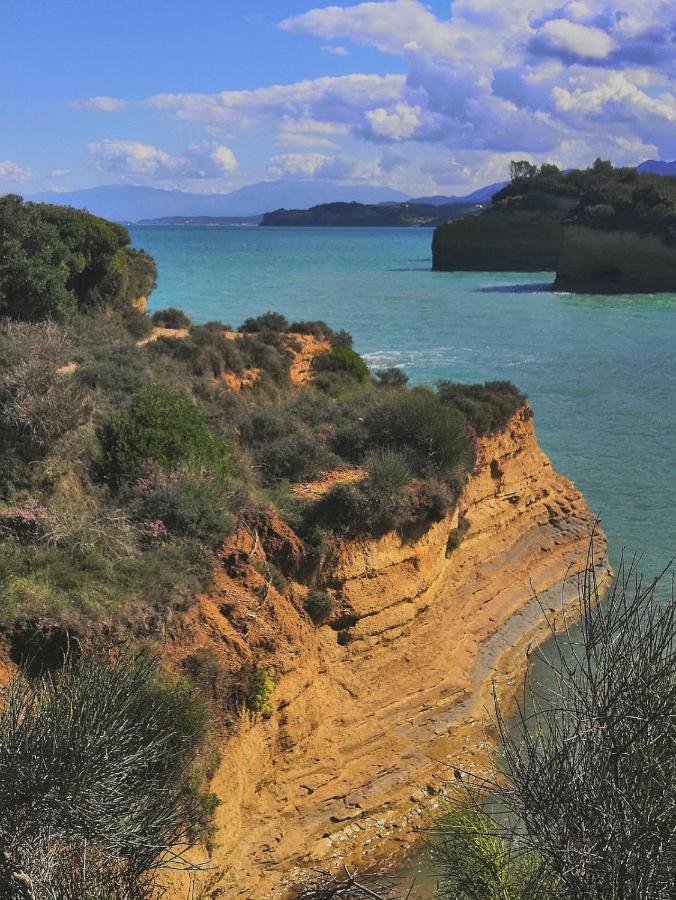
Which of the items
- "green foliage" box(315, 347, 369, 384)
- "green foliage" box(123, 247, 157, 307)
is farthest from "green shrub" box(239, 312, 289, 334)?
"green foliage" box(123, 247, 157, 307)

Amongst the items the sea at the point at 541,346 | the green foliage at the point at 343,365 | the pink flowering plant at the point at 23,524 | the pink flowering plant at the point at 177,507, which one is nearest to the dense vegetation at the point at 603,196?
the sea at the point at 541,346

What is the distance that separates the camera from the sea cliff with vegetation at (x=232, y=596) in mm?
7969

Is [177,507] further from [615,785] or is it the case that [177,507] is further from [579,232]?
[579,232]

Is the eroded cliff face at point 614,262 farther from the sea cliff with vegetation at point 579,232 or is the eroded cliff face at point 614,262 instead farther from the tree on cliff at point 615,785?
the tree on cliff at point 615,785

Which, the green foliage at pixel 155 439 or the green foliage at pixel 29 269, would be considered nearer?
the green foliage at pixel 155 439

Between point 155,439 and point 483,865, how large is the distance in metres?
8.40

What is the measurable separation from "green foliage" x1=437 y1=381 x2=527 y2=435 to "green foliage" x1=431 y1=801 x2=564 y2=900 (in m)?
11.4

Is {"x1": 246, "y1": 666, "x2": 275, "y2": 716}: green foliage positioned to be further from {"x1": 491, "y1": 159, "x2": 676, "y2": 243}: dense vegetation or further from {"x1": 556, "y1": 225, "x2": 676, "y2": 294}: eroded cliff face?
{"x1": 491, "y1": 159, "x2": 676, "y2": 243}: dense vegetation

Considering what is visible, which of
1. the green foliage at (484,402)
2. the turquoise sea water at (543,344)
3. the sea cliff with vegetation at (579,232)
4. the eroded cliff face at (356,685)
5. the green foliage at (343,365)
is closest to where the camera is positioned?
the eroded cliff face at (356,685)

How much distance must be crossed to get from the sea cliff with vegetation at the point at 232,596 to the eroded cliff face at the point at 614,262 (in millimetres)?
64989

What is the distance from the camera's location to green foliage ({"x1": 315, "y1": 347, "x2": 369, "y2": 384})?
25188 mm

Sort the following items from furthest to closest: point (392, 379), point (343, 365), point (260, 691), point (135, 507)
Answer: point (392, 379) → point (343, 365) → point (135, 507) → point (260, 691)

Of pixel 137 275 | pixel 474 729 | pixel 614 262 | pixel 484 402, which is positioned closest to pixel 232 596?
pixel 474 729

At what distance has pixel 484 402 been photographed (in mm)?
20578
